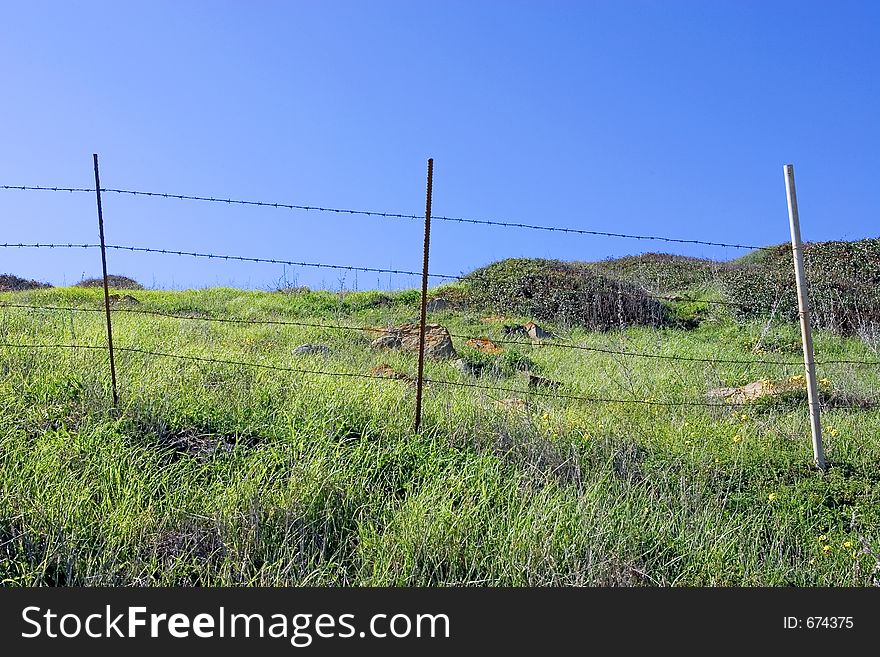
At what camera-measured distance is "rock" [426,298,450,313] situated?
18133mm

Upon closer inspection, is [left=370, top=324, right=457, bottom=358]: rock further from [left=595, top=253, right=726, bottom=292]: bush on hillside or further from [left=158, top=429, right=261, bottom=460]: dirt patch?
[left=595, top=253, right=726, bottom=292]: bush on hillside

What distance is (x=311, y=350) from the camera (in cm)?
1041

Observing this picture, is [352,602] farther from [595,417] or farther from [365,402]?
[595,417]

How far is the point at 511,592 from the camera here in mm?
4152

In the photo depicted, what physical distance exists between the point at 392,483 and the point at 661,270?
66.8 ft

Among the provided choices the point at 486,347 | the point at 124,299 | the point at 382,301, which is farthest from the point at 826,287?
the point at 124,299

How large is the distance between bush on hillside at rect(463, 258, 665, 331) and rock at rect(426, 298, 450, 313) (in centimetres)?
79

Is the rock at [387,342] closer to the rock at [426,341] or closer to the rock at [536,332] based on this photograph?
the rock at [426,341]

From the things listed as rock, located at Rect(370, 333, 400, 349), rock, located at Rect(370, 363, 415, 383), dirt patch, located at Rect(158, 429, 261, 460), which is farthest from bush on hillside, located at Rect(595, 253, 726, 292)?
dirt patch, located at Rect(158, 429, 261, 460)

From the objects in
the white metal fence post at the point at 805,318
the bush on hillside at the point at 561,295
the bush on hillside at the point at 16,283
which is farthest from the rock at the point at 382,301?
the bush on hillside at the point at 16,283

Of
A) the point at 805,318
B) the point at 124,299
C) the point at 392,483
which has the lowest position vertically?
the point at 392,483

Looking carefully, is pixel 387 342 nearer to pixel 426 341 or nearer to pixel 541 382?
pixel 426 341

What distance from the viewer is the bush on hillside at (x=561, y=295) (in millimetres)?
17125

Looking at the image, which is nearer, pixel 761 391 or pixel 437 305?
pixel 761 391
